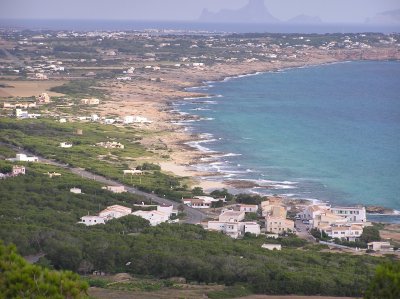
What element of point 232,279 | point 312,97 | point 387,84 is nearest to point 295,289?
point 232,279

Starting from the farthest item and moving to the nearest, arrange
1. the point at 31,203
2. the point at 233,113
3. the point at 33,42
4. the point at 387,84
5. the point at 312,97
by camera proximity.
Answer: the point at 33,42 < the point at 387,84 < the point at 312,97 < the point at 233,113 < the point at 31,203

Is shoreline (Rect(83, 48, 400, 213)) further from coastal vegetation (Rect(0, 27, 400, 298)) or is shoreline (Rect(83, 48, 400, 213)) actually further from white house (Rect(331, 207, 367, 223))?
white house (Rect(331, 207, 367, 223))

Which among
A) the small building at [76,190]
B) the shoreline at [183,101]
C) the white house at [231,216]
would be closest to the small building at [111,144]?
the shoreline at [183,101]

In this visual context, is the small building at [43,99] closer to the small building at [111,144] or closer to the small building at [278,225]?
the small building at [111,144]

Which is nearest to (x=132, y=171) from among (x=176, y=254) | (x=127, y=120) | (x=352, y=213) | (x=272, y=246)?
(x=352, y=213)

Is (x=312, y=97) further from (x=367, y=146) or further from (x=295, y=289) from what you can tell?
(x=295, y=289)

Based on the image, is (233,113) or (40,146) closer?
(40,146)

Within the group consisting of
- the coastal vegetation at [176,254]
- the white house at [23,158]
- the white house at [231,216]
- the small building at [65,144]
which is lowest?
the small building at [65,144]
